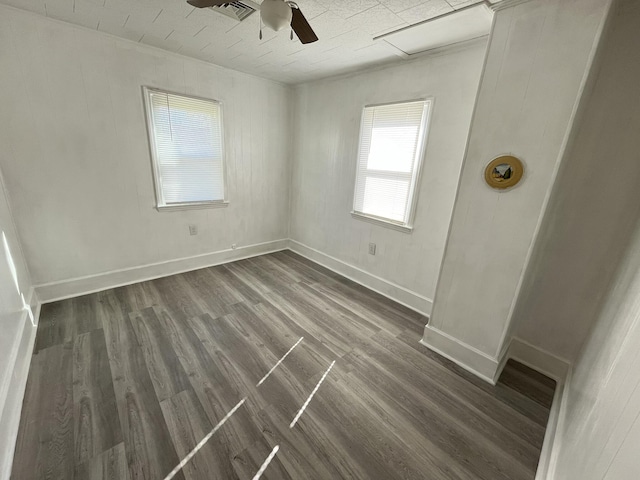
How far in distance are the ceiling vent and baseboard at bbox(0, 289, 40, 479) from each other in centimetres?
269

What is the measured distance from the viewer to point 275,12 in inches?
50.6

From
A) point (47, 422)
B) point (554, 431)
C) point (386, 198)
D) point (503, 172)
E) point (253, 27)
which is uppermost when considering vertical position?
point (253, 27)

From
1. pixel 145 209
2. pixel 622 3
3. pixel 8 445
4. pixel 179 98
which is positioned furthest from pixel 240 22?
pixel 8 445

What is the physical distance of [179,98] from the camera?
9.57ft

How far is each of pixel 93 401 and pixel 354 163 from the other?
10.3 feet

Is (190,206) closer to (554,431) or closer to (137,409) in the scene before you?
(137,409)

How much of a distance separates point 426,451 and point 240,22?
10.5ft

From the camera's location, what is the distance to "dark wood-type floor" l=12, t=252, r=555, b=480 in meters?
1.35

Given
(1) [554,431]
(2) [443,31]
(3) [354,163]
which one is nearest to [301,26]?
(2) [443,31]

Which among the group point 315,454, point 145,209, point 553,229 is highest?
point 553,229

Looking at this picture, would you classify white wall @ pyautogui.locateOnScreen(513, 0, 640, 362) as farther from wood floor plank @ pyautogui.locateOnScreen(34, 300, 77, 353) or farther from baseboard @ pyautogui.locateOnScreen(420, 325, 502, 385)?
wood floor plank @ pyautogui.locateOnScreen(34, 300, 77, 353)

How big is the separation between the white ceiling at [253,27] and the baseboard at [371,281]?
7.81 ft

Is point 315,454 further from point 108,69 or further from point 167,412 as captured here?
point 108,69

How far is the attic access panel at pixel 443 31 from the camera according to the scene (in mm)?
1742
